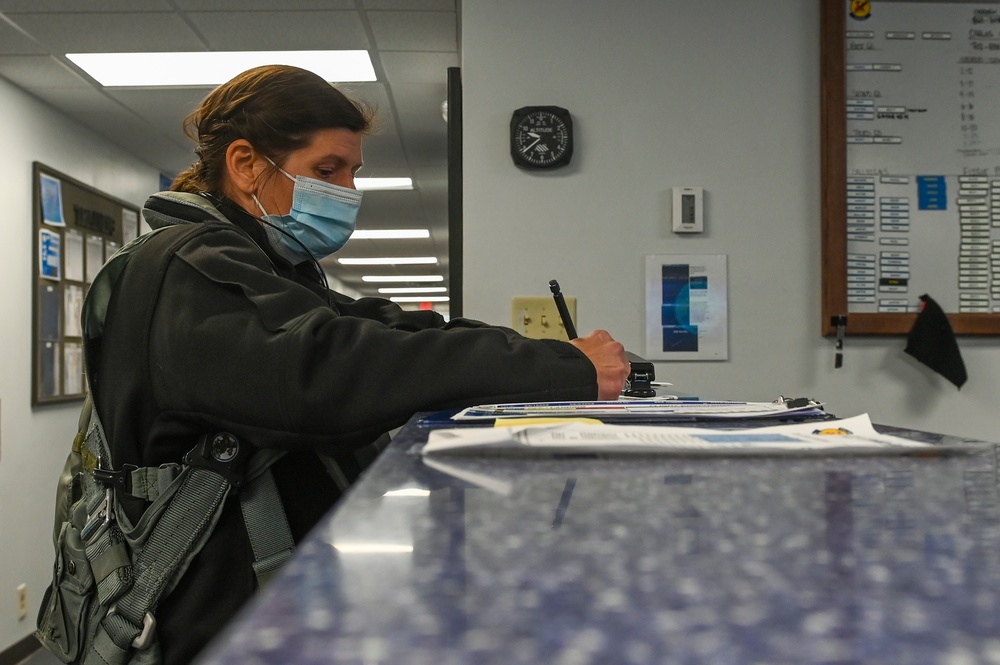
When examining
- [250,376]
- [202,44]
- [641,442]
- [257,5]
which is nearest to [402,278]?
[202,44]

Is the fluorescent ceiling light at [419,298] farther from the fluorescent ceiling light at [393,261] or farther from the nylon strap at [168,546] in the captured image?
the nylon strap at [168,546]

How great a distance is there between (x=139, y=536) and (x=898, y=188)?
2.13 meters

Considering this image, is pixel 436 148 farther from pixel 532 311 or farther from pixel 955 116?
pixel 955 116

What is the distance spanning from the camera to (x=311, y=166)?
1392 mm

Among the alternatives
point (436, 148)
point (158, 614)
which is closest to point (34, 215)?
point (436, 148)

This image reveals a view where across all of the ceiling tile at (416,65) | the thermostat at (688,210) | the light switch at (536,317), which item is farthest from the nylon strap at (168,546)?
the ceiling tile at (416,65)

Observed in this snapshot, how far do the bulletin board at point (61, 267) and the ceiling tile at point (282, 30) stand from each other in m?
1.30

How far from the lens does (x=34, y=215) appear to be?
3.61 meters

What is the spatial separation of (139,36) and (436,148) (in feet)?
6.33

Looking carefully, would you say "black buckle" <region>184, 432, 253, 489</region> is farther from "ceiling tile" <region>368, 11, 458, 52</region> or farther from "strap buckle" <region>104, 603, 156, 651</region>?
"ceiling tile" <region>368, 11, 458, 52</region>

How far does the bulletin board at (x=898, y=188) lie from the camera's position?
2221mm

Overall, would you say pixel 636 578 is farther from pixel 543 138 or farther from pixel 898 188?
pixel 898 188

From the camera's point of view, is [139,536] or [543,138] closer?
[139,536]

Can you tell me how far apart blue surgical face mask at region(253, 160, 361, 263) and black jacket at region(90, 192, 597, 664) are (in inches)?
15.6
